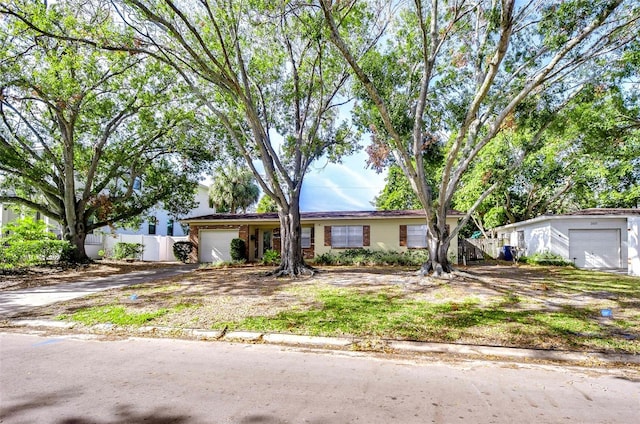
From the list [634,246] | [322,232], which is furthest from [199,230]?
[634,246]

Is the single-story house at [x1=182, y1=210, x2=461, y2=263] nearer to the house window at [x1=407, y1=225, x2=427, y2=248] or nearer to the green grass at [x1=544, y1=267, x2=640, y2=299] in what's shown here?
the house window at [x1=407, y1=225, x2=427, y2=248]

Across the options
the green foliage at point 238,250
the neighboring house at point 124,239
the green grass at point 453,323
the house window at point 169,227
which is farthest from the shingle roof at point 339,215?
the green grass at point 453,323

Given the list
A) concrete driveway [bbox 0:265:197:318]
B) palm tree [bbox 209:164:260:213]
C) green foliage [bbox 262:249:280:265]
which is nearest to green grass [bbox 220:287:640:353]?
concrete driveway [bbox 0:265:197:318]

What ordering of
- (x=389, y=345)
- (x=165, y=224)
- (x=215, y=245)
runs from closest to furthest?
(x=389, y=345) < (x=215, y=245) < (x=165, y=224)

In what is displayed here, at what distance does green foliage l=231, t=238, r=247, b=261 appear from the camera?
20.3 metres

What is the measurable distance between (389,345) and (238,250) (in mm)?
15873

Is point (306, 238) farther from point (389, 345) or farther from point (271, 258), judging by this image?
point (389, 345)

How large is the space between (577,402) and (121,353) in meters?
5.77

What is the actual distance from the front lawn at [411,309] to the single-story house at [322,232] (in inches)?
316

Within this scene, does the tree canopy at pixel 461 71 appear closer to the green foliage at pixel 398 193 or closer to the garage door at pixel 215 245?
the garage door at pixel 215 245

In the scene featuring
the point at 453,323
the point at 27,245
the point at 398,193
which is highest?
the point at 398,193

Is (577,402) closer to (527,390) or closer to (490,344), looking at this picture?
(527,390)

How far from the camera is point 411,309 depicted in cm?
735

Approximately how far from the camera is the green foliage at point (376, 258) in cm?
1811
